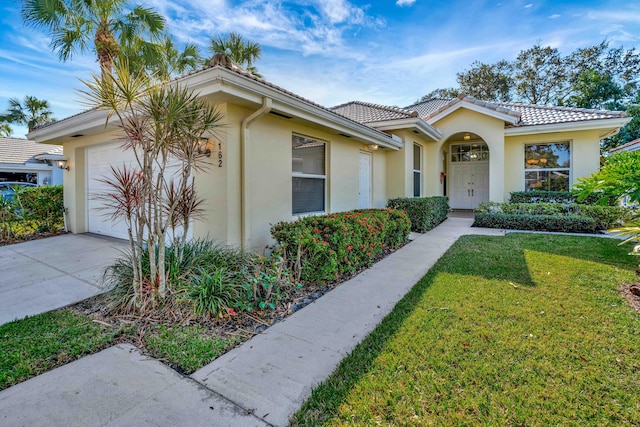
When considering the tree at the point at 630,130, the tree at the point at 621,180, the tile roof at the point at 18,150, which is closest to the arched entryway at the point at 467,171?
the tree at the point at 621,180

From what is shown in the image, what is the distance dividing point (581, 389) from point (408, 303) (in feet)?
6.49

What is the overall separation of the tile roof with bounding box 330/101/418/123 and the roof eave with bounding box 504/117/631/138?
4.61m

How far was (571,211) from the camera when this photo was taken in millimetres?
9930

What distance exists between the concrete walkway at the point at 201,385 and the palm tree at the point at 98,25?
11.5m

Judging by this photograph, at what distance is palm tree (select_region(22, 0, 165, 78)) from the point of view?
34.6ft

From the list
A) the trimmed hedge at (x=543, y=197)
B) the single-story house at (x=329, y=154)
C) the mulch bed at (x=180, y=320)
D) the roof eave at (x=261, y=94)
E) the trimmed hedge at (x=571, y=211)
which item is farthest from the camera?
the trimmed hedge at (x=543, y=197)

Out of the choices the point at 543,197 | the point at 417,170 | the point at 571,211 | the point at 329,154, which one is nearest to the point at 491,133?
the point at 543,197

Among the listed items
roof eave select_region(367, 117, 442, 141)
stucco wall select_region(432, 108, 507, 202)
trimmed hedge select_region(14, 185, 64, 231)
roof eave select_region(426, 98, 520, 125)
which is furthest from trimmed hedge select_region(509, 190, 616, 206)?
trimmed hedge select_region(14, 185, 64, 231)

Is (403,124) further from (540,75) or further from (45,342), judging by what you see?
(540,75)

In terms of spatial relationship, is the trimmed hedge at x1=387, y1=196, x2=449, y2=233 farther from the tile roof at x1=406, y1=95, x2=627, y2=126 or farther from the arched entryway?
the arched entryway

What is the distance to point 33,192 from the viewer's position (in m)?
9.60

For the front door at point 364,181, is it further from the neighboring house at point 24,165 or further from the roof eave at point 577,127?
the neighboring house at point 24,165

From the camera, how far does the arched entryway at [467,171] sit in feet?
50.5

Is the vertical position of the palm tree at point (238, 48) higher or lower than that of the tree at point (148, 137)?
higher
